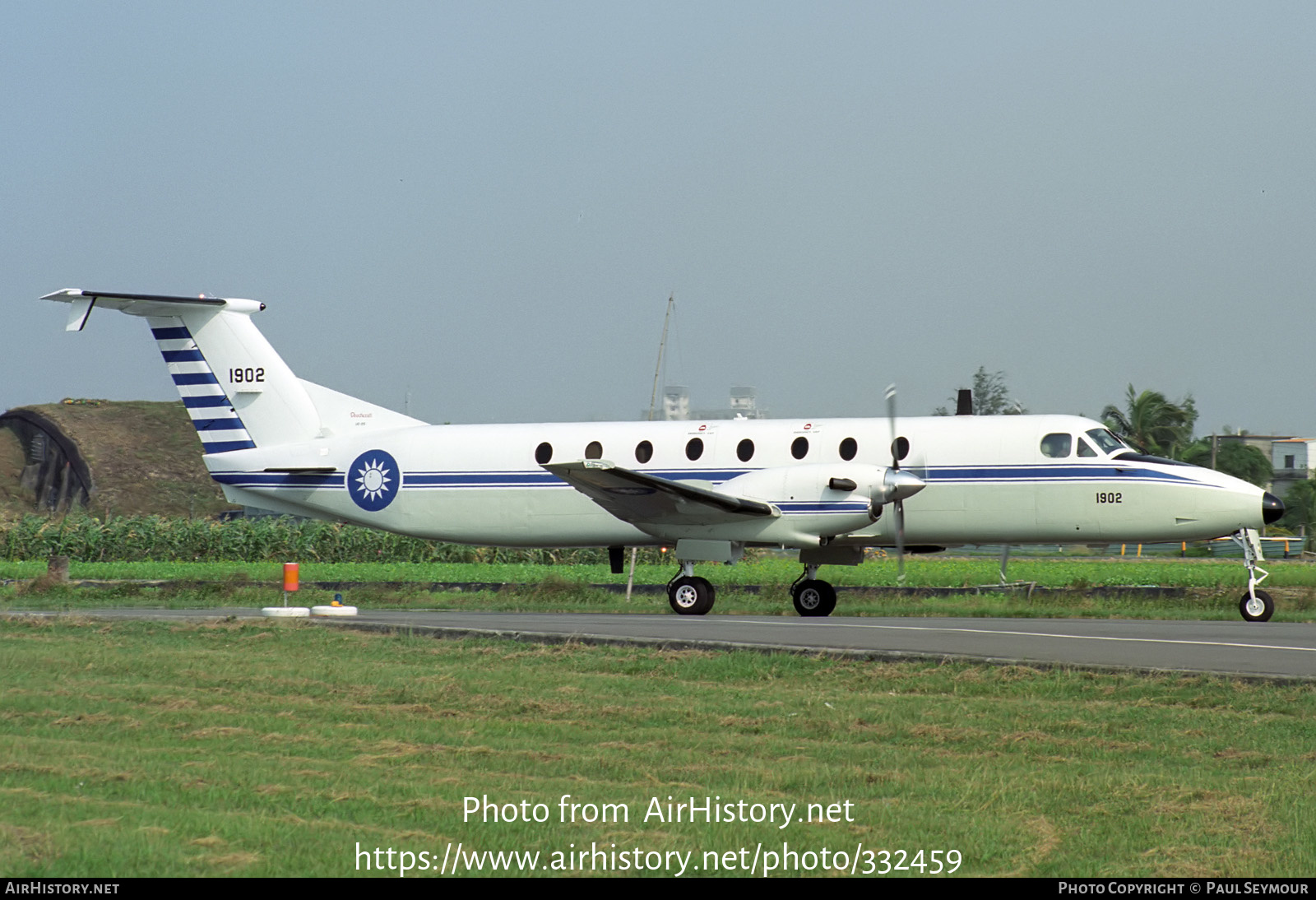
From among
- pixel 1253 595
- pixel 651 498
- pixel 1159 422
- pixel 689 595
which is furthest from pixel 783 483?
pixel 1159 422

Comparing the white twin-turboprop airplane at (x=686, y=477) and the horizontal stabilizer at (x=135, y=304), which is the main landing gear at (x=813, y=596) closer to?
the white twin-turboprop airplane at (x=686, y=477)

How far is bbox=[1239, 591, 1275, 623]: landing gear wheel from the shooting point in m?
20.1

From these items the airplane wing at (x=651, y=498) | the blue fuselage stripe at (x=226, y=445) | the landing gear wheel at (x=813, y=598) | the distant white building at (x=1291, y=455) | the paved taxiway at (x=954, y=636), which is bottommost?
the paved taxiway at (x=954, y=636)

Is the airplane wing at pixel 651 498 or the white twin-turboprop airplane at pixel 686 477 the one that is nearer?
the airplane wing at pixel 651 498

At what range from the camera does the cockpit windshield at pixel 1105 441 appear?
2175 centimetres

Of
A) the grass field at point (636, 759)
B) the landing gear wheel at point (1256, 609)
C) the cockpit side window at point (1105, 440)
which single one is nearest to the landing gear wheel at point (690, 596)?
the cockpit side window at point (1105, 440)

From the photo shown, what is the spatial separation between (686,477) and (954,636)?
820 centimetres

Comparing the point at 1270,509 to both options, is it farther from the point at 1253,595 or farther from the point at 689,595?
the point at 689,595

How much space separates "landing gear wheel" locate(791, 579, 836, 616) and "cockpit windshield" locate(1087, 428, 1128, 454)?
515 centimetres

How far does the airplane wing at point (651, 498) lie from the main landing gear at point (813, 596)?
5.89 feet

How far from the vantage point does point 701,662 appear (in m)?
14.0

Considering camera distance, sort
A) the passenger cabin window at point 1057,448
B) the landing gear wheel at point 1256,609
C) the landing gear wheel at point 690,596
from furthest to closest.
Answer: the landing gear wheel at point 690,596 → the passenger cabin window at point 1057,448 → the landing gear wheel at point 1256,609

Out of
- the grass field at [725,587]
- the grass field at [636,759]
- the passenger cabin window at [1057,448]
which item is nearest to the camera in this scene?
the grass field at [636,759]

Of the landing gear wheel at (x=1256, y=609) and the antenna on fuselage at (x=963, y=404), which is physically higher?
the antenna on fuselage at (x=963, y=404)
